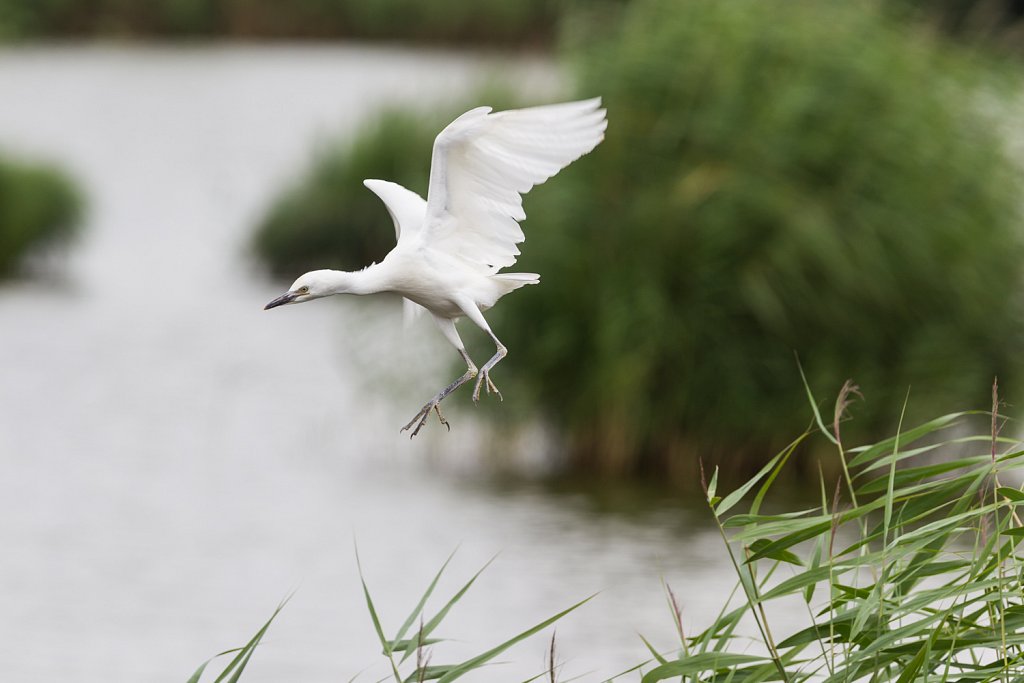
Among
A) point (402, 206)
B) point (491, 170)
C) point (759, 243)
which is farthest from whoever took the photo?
point (759, 243)

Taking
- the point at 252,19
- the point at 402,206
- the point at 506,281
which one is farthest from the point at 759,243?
the point at 252,19

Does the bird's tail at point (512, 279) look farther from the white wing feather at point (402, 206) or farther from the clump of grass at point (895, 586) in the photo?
the clump of grass at point (895, 586)

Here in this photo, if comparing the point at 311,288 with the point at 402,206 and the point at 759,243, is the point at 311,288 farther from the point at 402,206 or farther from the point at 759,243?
the point at 759,243

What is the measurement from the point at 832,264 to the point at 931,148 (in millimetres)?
1163

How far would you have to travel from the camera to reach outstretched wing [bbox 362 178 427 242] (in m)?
4.45

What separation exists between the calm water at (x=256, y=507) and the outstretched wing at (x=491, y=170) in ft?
18.9

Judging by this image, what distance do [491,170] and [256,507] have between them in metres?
10.3

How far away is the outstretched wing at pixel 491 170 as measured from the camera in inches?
157

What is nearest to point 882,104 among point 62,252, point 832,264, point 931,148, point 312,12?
point 931,148

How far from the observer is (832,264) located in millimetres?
11789

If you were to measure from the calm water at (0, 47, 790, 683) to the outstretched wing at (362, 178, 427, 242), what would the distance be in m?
5.30

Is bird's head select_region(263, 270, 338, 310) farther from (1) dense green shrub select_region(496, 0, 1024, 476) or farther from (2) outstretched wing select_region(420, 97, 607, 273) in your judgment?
(1) dense green shrub select_region(496, 0, 1024, 476)

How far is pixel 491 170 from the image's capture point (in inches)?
161

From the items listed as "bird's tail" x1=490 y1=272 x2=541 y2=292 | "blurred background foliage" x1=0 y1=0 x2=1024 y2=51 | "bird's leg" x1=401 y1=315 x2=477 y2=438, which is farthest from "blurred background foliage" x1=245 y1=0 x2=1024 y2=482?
"blurred background foliage" x1=0 y1=0 x2=1024 y2=51
